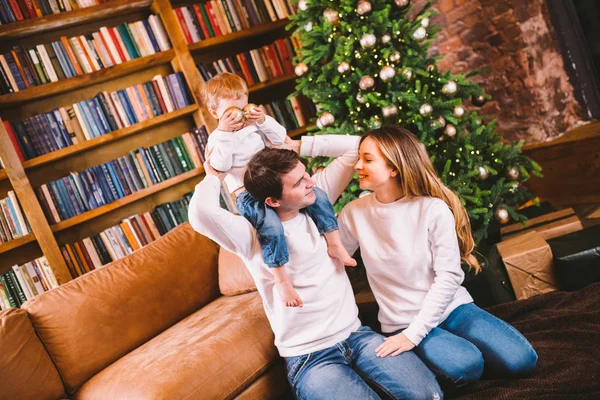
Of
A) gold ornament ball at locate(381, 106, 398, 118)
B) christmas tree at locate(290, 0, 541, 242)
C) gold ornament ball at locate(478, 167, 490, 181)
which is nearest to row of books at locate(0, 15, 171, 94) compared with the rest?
christmas tree at locate(290, 0, 541, 242)

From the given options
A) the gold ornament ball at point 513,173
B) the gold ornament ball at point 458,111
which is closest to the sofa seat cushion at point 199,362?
the gold ornament ball at point 458,111

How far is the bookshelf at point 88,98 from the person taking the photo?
8.72ft

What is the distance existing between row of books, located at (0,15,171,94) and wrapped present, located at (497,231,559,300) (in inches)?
92.7

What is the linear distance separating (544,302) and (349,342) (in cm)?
87

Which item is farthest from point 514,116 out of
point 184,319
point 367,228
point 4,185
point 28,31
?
point 4,185

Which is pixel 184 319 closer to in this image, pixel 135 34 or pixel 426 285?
pixel 426 285

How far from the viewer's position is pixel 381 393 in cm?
143

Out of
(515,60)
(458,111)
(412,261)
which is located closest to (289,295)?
(412,261)

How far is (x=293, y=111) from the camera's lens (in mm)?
3291

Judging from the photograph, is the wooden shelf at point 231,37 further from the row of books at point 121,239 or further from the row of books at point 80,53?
the row of books at point 121,239

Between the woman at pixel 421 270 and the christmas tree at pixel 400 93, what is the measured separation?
24.7 inches

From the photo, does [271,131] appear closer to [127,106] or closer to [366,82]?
[366,82]

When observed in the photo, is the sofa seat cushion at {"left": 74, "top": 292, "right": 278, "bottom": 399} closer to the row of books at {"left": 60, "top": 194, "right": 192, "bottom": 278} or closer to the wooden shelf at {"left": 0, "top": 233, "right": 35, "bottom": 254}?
the row of books at {"left": 60, "top": 194, "right": 192, "bottom": 278}

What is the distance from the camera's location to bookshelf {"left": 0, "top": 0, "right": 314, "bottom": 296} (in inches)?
105
